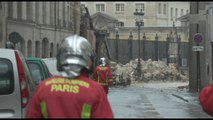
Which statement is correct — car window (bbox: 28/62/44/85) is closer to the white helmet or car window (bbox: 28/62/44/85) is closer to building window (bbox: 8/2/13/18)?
the white helmet

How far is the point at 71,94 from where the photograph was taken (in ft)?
13.9

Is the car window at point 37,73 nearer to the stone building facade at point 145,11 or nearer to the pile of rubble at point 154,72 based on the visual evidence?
the pile of rubble at point 154,72

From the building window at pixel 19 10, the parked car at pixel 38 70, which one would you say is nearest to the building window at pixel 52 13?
the building window at pixel 19 10

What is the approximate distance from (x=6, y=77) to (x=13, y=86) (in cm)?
19

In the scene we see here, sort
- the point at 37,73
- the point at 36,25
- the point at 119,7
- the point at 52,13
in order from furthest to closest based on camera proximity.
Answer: the point at 119,7, the point at 52,13, the point at 36,25, the point at 37,73

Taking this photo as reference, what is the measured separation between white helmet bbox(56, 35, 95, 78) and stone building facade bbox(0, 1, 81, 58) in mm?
30203

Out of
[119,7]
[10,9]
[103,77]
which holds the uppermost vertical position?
[119,7]

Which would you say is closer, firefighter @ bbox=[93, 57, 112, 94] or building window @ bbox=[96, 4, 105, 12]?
firefighter @ bbox=[93, 57, 112, 94]

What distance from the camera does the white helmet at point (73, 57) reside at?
435 centimetres

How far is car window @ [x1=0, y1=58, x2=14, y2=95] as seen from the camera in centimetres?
826

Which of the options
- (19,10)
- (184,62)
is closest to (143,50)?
(184,62)

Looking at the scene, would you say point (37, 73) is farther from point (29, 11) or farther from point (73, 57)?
point (29, 11)

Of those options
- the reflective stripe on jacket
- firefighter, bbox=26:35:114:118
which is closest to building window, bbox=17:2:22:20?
firefighter, bbox=26:35:114:118

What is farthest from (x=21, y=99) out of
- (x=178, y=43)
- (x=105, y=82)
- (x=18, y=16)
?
(x=178, y=43)
